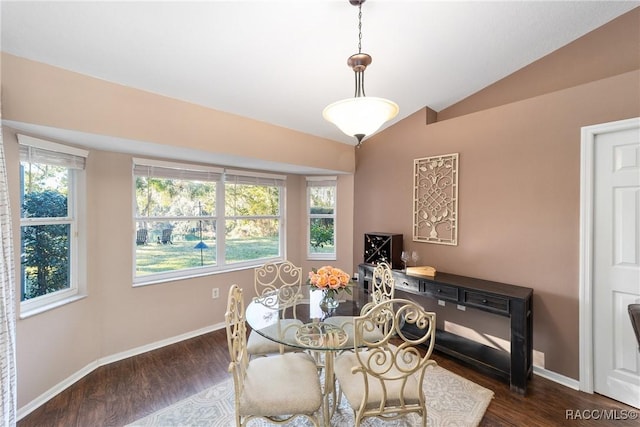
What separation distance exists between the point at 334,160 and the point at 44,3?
2935 mm

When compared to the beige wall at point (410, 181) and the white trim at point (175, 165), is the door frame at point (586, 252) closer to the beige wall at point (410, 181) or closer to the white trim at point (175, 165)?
the beige wall at point (410, 181)

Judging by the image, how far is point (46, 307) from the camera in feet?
7.41

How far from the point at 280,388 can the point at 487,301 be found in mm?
1894

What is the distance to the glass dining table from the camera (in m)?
1.73

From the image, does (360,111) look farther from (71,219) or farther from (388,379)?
(71,219)

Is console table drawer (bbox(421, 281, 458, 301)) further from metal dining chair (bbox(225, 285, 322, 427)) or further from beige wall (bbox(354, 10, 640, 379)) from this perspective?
metal dining chair (bbox(225, 285, 322, 427))

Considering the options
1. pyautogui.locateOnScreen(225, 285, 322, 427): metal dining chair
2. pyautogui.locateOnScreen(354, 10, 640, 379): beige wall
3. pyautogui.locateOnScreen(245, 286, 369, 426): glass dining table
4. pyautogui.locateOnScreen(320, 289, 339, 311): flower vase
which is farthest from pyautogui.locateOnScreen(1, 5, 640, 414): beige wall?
pyautogui.locateOnScreen(225, 285, 322, 427): metal dining chair

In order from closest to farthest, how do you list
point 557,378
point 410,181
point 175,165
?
point 557,378 → point 175,165 → point 410,181

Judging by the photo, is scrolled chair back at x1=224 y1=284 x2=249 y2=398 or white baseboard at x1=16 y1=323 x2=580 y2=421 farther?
white baseboard at x1=16 y1=323 x2=580 y2=421

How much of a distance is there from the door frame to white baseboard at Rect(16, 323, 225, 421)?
3633mm

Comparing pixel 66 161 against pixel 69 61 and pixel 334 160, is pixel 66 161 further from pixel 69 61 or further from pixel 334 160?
pixel 334 160

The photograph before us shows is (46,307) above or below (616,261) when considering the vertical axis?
below

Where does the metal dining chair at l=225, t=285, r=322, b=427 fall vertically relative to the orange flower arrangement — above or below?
below
